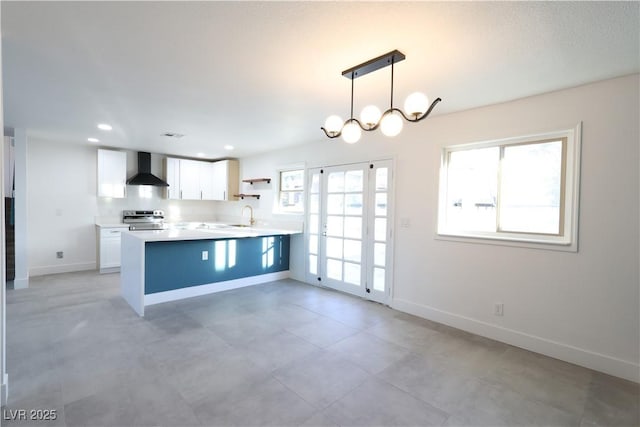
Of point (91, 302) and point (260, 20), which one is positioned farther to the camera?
point (91, 302)

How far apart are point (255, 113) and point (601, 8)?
2.94 meters

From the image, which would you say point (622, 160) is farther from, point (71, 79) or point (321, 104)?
point (71, 79)

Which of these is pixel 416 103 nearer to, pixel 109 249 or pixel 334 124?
pixel 334 124

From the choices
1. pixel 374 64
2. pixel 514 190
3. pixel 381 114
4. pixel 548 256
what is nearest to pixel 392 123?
pixel 381 114

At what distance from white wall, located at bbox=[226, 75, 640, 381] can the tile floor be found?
226 millimetres

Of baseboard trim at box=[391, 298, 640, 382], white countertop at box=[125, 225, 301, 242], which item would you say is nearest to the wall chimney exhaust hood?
white countertop at box=[125, 225, 301, 242]

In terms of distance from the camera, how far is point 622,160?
2.43 m

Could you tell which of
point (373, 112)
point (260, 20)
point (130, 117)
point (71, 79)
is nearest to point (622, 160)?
point (373, 112)

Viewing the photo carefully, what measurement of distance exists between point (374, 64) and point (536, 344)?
2.86 metres

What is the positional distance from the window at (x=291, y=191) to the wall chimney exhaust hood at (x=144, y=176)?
8.00 feet

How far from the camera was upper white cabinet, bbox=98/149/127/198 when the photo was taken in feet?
18.5

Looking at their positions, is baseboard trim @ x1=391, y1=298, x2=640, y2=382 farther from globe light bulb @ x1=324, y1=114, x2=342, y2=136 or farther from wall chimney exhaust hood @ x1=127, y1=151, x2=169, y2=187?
wall chimney exhaust hood @ x1=127, y1=151, x2=169, y2=187

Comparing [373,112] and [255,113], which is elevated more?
[255,113]

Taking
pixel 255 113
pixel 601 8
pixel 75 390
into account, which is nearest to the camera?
pixel 601 8
